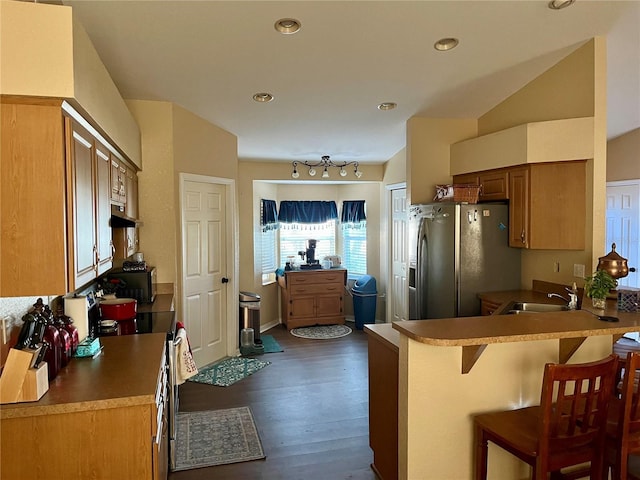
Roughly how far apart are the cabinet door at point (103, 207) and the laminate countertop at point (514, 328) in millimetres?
1619

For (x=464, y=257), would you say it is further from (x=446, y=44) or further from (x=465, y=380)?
(x=465, y=380)

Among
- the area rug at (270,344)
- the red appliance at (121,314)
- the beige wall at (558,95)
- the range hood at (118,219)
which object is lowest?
the area rug at (270,344)

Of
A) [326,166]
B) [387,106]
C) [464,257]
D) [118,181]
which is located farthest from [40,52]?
[326,166]

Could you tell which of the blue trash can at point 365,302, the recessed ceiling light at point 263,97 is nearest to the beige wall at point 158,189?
the recessed ceiling light at point 263,97

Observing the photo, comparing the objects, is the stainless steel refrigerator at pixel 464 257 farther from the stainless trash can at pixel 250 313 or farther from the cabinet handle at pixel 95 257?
the cabinet handle at pixel 95 257

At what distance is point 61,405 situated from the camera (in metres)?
1.59

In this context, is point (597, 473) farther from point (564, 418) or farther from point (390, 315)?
point (390, 315)

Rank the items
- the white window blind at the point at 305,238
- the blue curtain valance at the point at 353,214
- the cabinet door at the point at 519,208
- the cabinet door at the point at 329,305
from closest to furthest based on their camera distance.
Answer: the cabinet door at the point at 519,208 → the cabinet door at the point at 329,305 → the blue curtain valance at the point at 353,214 → the white window blind at the point at 305,238

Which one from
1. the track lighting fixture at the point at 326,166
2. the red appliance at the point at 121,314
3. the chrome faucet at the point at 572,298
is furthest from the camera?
the track lighting fixture at the point at 326,166

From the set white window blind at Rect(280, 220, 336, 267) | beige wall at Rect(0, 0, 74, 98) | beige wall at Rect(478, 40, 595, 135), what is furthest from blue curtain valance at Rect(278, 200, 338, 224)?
beige wall at Rect(0, 0, 74, 98)

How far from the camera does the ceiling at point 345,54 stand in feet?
8.63

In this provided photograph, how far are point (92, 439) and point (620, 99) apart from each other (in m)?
4.99

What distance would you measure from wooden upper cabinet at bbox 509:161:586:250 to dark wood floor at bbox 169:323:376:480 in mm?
2066

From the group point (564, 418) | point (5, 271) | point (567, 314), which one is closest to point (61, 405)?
point (5, 271)
